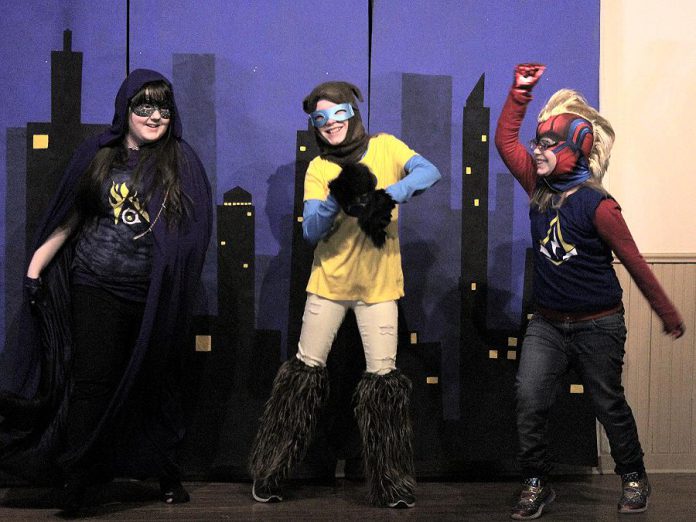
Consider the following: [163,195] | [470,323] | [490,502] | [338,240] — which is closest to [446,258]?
[470,323]

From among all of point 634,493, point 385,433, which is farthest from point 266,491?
point 634,493

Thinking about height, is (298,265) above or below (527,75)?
below

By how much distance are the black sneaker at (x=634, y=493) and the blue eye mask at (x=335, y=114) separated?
1535 mm

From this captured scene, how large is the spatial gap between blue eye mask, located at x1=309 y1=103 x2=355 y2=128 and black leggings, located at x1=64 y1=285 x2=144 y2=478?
0.88 m

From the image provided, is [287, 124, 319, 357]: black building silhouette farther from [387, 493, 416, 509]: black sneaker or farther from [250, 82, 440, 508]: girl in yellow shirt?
[387, 493, 416, 509]: black sneaker

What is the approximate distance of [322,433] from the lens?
3.58 metres

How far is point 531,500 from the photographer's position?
3.07 meters

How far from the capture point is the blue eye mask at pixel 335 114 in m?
3.06

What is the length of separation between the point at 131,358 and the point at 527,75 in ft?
5.22

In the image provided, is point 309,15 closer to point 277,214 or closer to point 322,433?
point 277,214

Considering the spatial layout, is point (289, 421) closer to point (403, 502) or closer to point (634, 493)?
point (403, 502)

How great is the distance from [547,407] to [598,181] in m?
0.78

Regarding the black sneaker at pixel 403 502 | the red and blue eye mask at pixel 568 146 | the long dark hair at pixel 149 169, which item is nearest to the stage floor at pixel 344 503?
the black sneaker at pixel 403 502

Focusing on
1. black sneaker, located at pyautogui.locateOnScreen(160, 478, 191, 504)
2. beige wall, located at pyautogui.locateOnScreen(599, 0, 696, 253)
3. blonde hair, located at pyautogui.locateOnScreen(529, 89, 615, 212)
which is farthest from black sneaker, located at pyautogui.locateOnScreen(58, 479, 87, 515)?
beige wall, located at pyautogui.locateOnScreen(599, 0, 696, 253)
